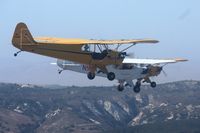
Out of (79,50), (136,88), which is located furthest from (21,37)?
(136,88)

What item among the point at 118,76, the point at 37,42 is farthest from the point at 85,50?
the point at 118,76

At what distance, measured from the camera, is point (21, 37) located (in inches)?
2997

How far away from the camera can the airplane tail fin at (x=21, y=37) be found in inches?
2995

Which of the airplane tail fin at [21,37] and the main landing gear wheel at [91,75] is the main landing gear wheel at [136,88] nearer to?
the main landing gear wheel at [91,75]

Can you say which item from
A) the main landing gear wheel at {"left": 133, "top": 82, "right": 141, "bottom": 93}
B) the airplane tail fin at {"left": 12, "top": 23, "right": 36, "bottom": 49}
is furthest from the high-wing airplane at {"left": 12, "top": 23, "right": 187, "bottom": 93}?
the main landing gear wheel at {"left": 133, "top": 82, "right": 141, "bottom": 93}

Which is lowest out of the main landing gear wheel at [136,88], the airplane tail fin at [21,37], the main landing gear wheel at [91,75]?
the main landing gear wheel at [136,88]

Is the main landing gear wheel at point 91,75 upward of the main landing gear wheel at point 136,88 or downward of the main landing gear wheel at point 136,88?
upward

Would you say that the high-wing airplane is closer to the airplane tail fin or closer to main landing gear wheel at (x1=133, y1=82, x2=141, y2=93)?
the airplane tail fin

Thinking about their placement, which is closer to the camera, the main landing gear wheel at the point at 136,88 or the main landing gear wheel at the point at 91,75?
the main landing gear wheel at the point at 91,75

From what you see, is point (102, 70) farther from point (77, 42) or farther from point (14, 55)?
point (14, 55)

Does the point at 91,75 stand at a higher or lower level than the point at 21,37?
lower

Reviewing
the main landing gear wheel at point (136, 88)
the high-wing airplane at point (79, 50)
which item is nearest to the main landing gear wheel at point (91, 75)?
the high-wing airplane at point (79, 50)

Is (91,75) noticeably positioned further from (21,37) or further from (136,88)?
(136,88)

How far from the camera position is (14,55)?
73.4 m
